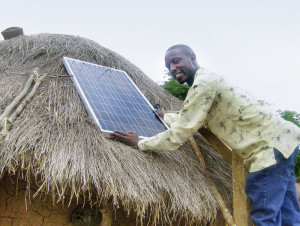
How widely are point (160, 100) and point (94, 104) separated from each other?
1.49 metres

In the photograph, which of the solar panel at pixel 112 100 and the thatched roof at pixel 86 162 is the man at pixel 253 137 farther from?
the solar panel at pixel 112 100

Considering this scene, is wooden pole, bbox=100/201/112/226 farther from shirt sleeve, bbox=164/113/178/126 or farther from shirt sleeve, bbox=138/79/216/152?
shirt sleeve, bbox=164/113/178/126

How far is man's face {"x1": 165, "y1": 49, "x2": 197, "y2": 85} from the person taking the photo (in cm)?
338

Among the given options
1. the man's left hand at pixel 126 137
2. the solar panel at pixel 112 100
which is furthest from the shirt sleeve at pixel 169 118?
the man's left hand at pixel 126 137

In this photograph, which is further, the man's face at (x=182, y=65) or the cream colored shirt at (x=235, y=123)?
the man's face at (x=182, y=65)

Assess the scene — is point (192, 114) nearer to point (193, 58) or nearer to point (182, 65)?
point (182, 65)

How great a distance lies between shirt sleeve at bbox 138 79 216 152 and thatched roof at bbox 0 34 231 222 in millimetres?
437

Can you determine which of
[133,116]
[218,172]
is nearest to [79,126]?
[133,116]

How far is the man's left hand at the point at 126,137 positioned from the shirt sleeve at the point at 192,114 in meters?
0.44

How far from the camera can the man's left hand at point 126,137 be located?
3.57 m

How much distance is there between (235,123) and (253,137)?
20 centimetres

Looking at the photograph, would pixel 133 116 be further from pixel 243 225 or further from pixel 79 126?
pixel 243 225

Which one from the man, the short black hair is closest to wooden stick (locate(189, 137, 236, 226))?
the man

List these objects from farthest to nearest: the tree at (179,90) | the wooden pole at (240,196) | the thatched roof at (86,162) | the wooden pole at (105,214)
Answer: the tree at (179,90)
the wooden pole at (105,214)
the thatched roof at (86,162)
the wooden pole at (240,196)
